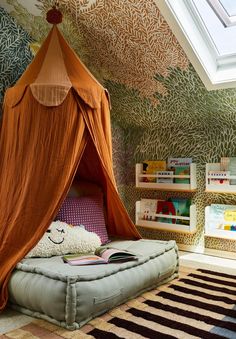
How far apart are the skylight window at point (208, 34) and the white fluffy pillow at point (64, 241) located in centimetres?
159

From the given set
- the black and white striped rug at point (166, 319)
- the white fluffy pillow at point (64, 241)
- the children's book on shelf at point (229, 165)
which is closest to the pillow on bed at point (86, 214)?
the white fluffy pillow at point (64, 241)

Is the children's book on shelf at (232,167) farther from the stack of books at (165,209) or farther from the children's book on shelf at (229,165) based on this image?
the stack of books at (165,209)

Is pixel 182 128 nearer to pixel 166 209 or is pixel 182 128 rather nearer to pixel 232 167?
pixel 232 167

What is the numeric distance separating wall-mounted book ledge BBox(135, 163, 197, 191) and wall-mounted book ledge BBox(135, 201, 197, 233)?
217 mm

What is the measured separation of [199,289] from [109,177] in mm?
1032

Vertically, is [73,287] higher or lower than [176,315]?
higher

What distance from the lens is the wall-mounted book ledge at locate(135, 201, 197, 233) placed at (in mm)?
3402

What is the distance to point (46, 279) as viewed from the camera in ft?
6.00

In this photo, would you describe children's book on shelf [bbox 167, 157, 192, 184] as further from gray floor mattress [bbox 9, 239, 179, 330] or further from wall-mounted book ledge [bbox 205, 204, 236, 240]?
gray floor mattress [bbox 9, 239, 179, 330]

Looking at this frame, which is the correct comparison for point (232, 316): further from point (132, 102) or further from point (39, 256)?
point (132, 102)

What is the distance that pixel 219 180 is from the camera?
3.26 meters

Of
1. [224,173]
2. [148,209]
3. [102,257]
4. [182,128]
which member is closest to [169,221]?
[148,209]

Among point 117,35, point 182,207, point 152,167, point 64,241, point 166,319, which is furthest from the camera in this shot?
point 152,167

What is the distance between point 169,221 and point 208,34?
187 centimetres
